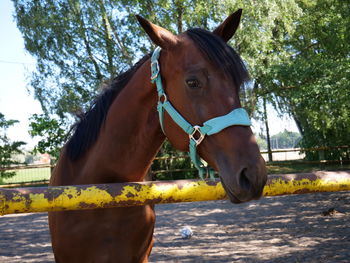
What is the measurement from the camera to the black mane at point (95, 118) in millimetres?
2336

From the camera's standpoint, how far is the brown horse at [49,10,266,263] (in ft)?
5.11

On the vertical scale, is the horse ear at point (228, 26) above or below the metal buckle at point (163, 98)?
above

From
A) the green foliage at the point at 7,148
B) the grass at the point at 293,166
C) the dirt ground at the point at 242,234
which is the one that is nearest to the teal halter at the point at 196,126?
the dirt ground at the point at 242,234

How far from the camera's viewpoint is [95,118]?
239cm

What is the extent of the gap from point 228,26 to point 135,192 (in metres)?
1.21

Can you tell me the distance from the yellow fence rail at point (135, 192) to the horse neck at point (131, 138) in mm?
499

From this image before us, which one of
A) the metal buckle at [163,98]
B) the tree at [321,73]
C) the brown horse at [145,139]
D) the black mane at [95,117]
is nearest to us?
the brown horse at [145,139]

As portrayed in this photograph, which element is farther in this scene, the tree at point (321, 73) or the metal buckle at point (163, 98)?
the tree at point (321, 73)

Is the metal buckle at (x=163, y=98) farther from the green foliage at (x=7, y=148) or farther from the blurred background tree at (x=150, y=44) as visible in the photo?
the green foliage at (x=7, y=148)

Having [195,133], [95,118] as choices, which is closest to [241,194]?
[195,133]

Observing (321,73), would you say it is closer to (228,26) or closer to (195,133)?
Result: (228,26)

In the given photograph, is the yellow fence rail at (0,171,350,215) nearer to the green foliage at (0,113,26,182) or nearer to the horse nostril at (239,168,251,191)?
the horse nostril at (239,168,251,191)

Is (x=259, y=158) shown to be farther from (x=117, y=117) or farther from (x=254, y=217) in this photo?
(x=254, y=217)

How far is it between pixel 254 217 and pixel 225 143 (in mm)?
6685
